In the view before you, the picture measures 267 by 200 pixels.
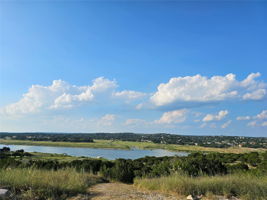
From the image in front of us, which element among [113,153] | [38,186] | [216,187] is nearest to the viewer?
[38,186]

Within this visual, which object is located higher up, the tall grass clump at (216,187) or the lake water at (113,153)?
the tall grass clump at (216,187)

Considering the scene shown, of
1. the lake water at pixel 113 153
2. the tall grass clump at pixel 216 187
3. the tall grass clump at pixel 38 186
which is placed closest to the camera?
the tall grass clump at pixel 38 186

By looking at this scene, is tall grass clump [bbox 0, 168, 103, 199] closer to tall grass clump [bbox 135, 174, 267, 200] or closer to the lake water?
tall grass clump [bbox 135, 174, 267, 200]

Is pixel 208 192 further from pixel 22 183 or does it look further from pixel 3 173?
pixel 3 173

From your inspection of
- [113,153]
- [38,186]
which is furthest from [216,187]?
[113,153]

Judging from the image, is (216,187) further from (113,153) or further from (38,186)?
(113,153)

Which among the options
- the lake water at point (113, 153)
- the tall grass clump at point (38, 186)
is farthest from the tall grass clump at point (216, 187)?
the lake water at point (113, 153)

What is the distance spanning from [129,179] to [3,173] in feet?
22.8

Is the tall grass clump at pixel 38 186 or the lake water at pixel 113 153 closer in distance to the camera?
the tall grass clump at pixel 38 186

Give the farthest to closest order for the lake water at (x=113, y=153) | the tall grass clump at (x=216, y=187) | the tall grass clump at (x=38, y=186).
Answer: the lake water at (x=113, y=153) < the tall grass clump at (x=216, y=187) < the tall grass clump at (x=38, y=186)

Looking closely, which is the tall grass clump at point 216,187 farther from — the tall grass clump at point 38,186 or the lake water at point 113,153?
the lake water at point 113,153

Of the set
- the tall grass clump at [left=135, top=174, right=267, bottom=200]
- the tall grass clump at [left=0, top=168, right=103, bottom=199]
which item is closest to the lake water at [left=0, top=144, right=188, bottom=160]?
the tall grass clump at [left=0, top=168, right=103, bottom=199]

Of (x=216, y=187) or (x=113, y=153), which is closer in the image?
(x=216, y=187)

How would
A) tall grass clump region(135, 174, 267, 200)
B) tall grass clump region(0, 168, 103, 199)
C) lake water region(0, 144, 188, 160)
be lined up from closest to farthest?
tall grass clump region(0, 168, 103, 199) < tall grass clump region(135, 174, 267, 200) < lake water region(0, 144, 188, 160)
